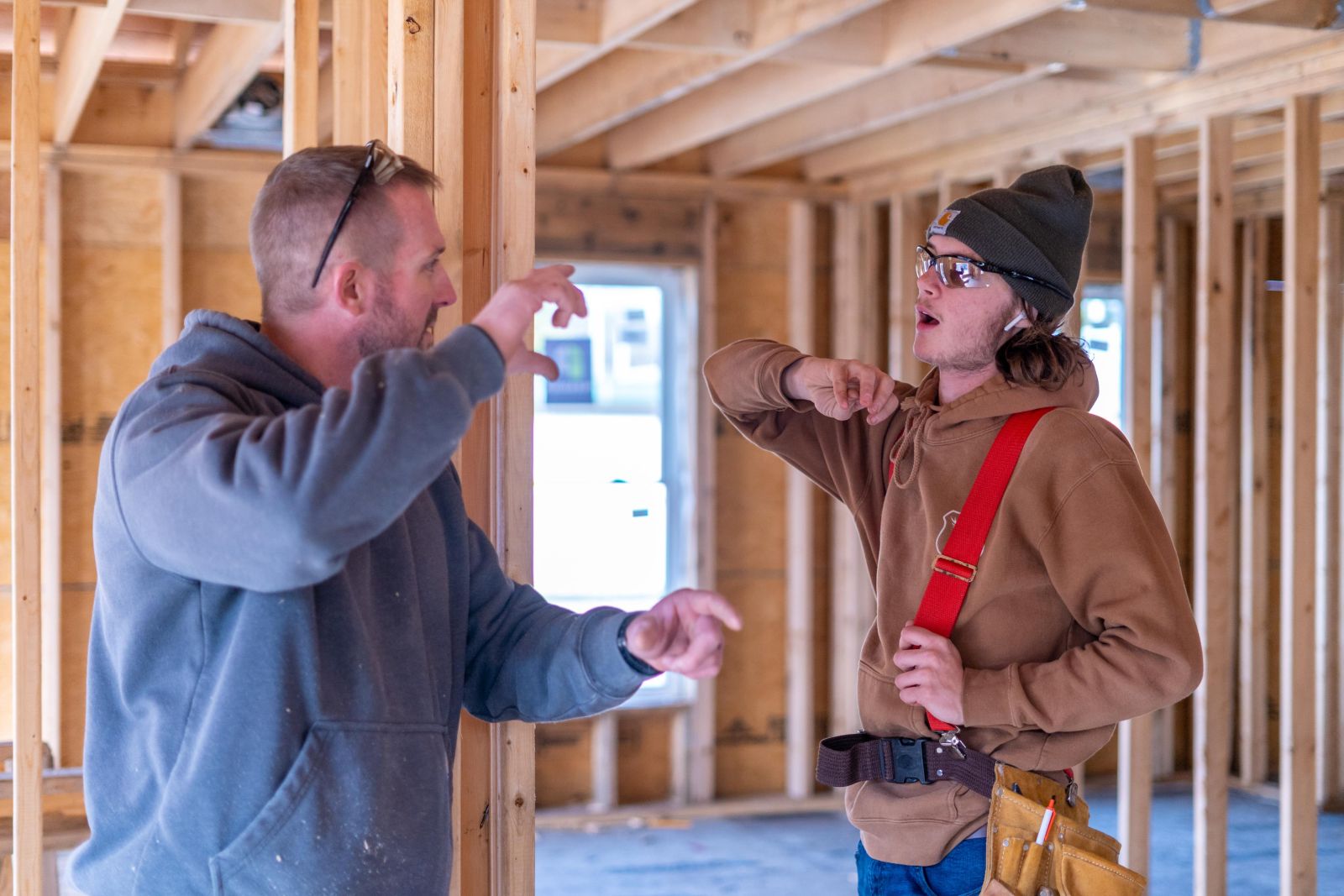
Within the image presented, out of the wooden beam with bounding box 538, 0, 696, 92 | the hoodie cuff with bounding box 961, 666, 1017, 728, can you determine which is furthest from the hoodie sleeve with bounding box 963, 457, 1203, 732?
the wooden beam with bounding box 538, 0, 696, 92

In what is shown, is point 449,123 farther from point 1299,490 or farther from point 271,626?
point 1299,490

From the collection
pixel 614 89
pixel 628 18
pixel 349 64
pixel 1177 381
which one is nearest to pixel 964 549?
pixel 349 64

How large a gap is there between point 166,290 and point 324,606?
167 inches

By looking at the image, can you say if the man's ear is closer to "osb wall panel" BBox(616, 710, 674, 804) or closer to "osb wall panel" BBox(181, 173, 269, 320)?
"osb wall panel" BBox(181, 173, 269, 320)

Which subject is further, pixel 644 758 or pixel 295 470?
pixel 644 758

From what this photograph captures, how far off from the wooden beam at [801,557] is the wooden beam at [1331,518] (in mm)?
2285

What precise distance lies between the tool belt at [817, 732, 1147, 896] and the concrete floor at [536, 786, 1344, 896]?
10.2ft

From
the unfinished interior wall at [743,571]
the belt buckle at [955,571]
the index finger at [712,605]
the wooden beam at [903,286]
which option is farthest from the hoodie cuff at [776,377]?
the unfinished interior wall at [743,571]

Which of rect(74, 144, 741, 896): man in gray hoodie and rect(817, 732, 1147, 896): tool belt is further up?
rect(74, 144, 741, 896): man in gray hoodie

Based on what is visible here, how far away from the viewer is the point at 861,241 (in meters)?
6.25

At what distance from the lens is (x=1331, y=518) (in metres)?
6.16

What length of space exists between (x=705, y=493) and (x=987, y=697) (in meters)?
4.25

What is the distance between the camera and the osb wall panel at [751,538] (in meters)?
6.25

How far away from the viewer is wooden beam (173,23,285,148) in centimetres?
398
